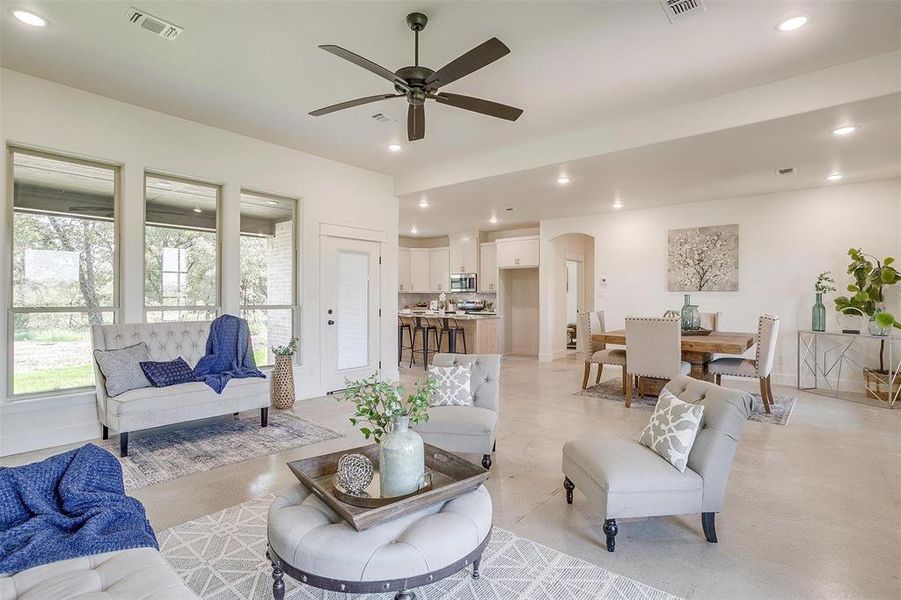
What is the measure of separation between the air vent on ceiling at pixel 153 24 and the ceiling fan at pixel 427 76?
99cm

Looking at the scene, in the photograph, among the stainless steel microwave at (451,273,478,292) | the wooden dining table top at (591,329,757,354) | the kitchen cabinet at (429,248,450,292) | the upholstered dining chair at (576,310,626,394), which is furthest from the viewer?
the kitchen cabinet at (429,248,450,292)

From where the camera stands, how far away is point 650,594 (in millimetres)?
1835

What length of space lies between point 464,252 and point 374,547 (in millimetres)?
8581

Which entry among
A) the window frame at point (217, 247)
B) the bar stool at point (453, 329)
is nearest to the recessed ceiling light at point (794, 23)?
the window frame at point (217, 247)

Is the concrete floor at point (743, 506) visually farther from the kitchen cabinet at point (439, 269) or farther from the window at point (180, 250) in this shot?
the kitchen cabinet at point (439, 269)

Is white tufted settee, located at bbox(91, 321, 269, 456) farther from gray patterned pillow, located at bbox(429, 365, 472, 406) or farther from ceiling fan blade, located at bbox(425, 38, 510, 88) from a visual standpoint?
ceiling fan blade, located at bbox(425, 38, 510, 88)

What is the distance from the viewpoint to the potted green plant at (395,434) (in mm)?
1840

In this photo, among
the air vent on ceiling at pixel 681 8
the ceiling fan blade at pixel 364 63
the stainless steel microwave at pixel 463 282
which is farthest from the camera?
the stainless steel microwave at pixel 463 282

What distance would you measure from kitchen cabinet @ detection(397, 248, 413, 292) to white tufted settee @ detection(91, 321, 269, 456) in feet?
21.3

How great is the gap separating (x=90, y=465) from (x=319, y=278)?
3.81 m

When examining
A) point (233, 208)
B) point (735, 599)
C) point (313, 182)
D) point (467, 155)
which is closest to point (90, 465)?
point (735, 599)

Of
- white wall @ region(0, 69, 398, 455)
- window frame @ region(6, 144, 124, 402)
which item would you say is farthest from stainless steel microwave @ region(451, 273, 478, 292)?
window frame @ region(6, 144, 124, 402)

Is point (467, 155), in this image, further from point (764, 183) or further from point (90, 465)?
point (90, 465)

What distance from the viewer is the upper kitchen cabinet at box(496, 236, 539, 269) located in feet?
28.8
